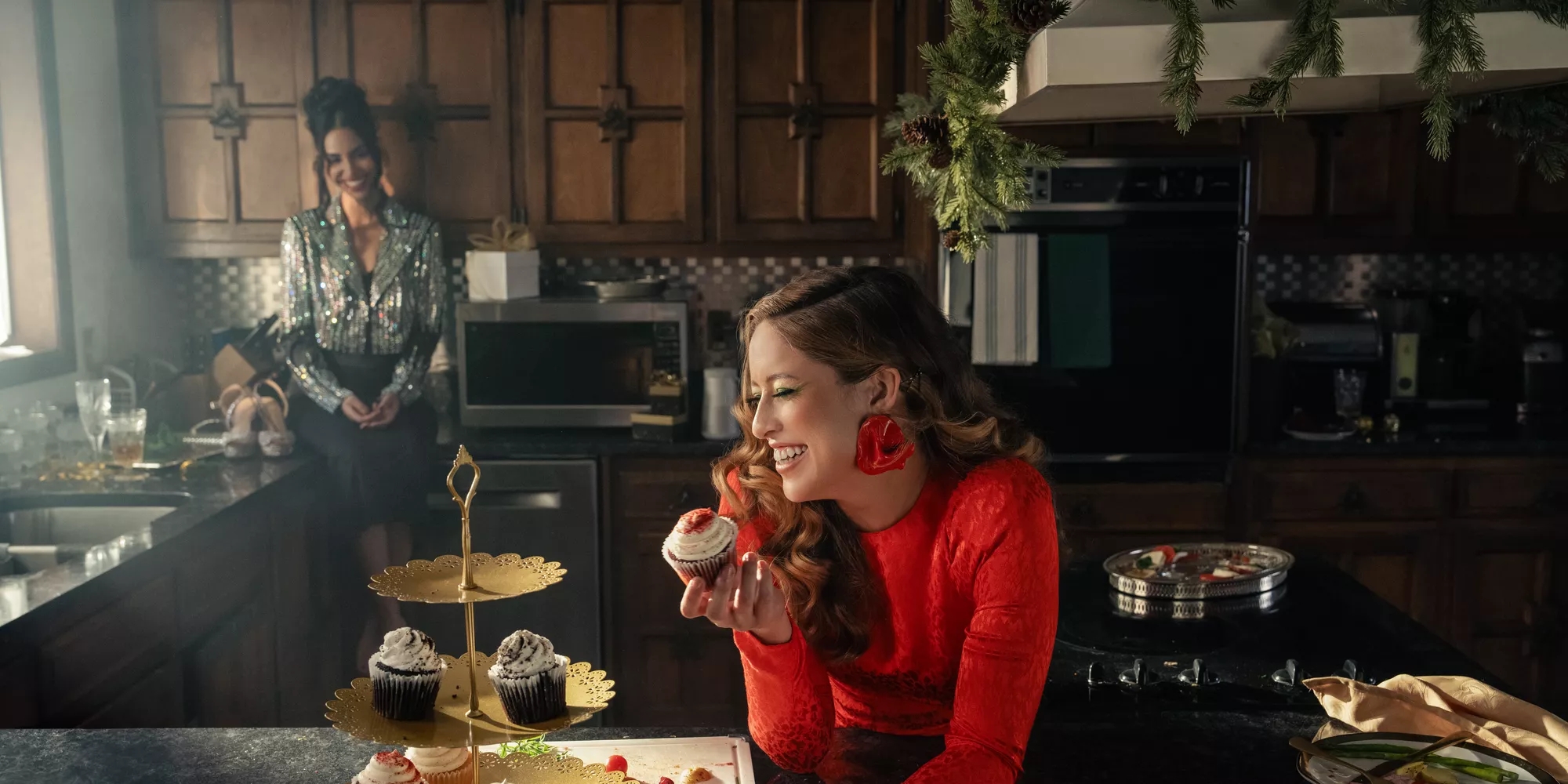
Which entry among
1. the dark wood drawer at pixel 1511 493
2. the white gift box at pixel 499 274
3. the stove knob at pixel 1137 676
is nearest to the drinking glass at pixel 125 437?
the white gift box at pixel 499 274

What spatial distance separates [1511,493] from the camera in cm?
388

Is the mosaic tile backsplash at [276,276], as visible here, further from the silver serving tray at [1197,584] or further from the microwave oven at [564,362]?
the silver serving tray at [1197,584]

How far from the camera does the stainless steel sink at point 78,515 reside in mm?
3092

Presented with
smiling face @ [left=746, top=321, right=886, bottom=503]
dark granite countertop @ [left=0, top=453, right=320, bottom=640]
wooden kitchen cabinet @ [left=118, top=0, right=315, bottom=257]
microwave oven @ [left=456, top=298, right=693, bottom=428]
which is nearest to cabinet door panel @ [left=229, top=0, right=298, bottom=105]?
wooden kitchen cabinet @ [left=118, top=0, right=315, bottom=257]

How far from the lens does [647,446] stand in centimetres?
387

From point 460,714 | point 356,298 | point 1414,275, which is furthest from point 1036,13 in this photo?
point 1414,275

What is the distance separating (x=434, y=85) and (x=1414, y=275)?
10.8 feet

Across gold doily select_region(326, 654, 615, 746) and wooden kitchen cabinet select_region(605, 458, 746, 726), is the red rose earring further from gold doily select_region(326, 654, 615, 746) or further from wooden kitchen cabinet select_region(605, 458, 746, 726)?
wooden kitchen cabinet select_region(605, 458, 746, 726)

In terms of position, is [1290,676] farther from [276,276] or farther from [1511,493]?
[276,276]

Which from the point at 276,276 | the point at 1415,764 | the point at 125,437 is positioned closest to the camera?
the point at 1415,764

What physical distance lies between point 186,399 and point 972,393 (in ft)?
10.3

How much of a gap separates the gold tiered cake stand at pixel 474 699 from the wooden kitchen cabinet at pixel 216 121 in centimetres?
299

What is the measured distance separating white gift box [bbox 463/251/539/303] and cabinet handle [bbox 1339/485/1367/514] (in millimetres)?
2527

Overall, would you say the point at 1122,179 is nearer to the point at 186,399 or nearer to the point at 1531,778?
the point at 1531,778
